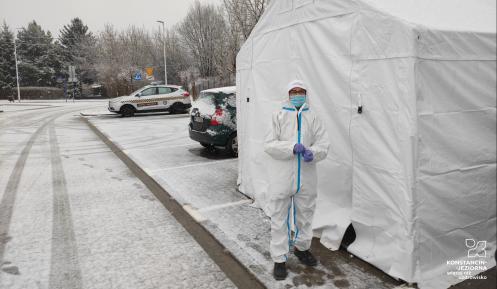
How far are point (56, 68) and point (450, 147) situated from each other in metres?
71.0

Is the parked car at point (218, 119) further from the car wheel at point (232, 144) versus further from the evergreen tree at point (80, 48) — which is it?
the evergreen tree at point (80, 48)

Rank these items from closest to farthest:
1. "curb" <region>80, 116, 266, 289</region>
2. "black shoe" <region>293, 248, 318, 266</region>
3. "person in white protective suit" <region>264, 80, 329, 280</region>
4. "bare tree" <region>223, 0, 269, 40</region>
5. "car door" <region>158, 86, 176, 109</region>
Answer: "person in white protective suit" <region>264, 80, 329, 280</region>
"curb" <region>80, 116, 266, 289</region>
"black shoe" <region>293, 248, 318, 266</region>
"car door" <region>158, 86, 176, 109</region>
"bare tree" <region>223, 0, 269, 40</region>

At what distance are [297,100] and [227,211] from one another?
2452 millimetres

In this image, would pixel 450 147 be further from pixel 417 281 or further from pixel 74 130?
pixel 74 130

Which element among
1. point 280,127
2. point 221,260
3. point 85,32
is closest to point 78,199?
point 221,260

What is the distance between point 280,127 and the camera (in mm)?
3508

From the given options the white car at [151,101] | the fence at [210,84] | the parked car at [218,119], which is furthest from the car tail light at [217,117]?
the fence at [210,84]

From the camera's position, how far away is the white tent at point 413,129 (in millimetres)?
3230

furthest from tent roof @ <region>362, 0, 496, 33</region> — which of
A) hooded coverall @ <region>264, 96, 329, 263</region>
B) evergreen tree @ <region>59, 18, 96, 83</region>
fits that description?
evergreen tree @ <region>59, 18, 96, 83</region>

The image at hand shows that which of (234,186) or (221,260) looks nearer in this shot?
(221,260)

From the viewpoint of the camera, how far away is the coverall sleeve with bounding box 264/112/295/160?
336cm

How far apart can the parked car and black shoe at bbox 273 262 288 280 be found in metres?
5.39

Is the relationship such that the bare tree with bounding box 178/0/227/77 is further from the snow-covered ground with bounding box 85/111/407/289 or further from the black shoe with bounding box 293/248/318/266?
the black shoe with bounding box 293/248/318/266

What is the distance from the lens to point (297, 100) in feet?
11.4
